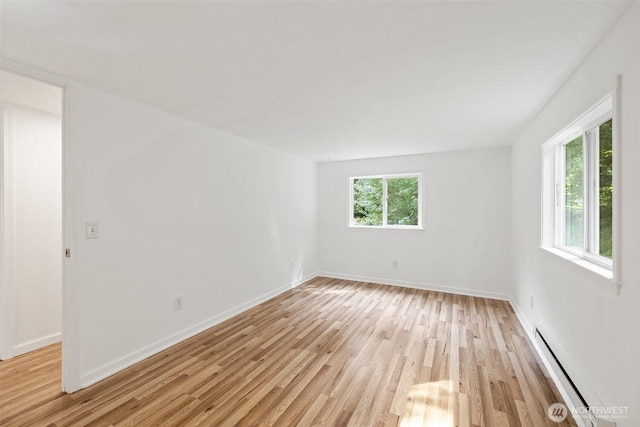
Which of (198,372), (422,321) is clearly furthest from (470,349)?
(198,372)

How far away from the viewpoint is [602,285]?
5.02ft

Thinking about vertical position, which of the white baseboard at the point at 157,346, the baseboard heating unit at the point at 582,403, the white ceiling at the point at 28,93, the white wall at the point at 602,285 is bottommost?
the white baseboard at the point at 157,346

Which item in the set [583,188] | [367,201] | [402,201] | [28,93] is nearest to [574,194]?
[583,188]

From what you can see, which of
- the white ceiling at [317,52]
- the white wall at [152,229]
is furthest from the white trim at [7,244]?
the white ceiling at [317,52]

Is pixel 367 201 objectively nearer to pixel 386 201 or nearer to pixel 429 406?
pixel 386 201

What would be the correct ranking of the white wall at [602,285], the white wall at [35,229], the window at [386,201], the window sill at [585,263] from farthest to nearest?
the window at [386,201] < the white wall at [35,229] < the window sill at [585,263] < the white wall at [602,285]

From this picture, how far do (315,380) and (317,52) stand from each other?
2345 millimetres

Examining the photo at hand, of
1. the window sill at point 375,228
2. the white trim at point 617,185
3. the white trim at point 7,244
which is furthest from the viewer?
the window sill at point 375,228

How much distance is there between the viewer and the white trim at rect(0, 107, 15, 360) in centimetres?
257

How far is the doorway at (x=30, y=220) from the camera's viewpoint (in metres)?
2.58

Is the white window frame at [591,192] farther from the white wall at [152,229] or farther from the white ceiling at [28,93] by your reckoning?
the white ceiling at [28,93]

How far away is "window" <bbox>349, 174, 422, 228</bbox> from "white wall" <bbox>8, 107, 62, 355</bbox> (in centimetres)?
423

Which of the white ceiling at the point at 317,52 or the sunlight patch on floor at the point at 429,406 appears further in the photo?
the sunlight patch on floor at the point at 429,406

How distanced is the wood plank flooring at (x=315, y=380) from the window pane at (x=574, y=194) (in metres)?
1.15
